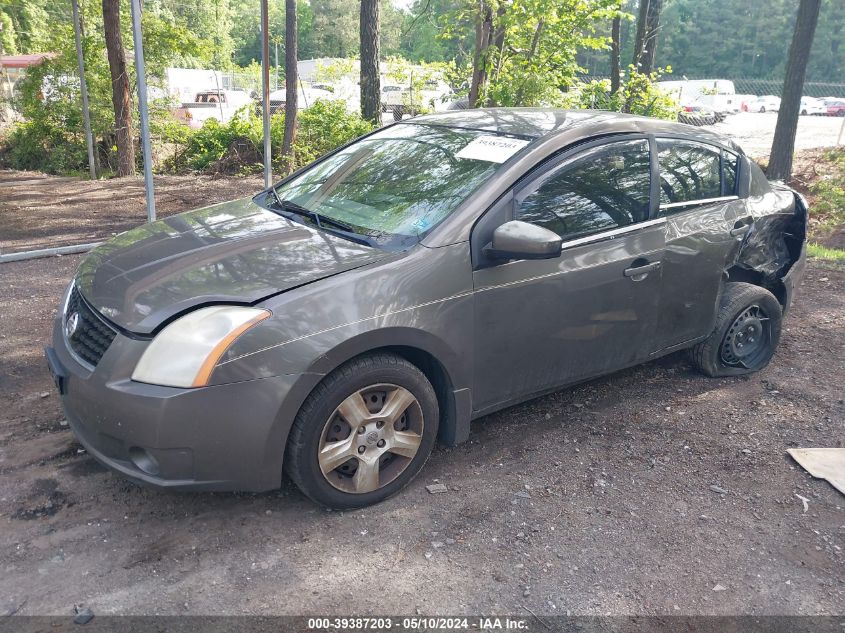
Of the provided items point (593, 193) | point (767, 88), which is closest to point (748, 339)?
point (593, 193)

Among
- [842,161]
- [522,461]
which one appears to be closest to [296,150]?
[842,161]

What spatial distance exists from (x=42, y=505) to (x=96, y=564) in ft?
1.83

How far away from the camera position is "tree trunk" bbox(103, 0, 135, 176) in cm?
1230

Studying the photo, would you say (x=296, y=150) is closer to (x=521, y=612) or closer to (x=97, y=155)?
(x=97, y=155)

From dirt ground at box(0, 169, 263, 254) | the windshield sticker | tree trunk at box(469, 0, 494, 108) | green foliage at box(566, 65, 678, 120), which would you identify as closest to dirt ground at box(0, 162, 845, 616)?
the windshield sticker

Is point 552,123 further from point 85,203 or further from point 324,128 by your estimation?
point 324,128

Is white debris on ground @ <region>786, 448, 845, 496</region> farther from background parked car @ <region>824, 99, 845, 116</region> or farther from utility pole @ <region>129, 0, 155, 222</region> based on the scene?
background parked car @ <region>824, 99, 845, 116</region>

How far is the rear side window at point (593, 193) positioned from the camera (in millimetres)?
3621

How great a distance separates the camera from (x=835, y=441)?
4105 mm

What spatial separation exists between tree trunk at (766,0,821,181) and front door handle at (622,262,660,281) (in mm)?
9052

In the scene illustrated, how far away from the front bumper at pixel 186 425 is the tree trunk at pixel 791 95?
11109 millimetres

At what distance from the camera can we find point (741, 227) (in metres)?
4.49

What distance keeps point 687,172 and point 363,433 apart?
2.56m

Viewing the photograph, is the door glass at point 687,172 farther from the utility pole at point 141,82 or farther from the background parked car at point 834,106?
the background parked car at point 834,106
